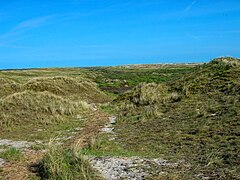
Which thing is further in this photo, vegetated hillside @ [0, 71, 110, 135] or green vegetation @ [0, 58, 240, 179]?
vegetated hillside @ [0, 71, 110, 135]

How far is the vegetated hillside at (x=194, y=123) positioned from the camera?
8.84 metres

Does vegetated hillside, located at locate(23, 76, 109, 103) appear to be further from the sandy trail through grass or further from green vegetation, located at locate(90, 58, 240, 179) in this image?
the sandy trail through grass

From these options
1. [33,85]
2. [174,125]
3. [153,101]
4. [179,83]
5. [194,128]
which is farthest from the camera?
[33,85]

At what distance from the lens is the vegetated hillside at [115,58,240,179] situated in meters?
8.84

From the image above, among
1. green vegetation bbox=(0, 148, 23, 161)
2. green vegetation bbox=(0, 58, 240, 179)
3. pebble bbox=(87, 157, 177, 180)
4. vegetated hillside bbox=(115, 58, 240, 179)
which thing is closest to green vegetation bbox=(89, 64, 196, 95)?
green vegetation bbox=(0, 58, 240, 179)

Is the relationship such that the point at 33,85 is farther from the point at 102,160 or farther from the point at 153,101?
the point at 102,160

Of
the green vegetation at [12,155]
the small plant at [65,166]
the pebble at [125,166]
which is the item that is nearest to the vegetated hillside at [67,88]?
the green vegetation at [12,155]

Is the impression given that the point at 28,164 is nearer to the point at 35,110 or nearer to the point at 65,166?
the point at 65,166

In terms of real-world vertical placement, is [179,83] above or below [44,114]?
above

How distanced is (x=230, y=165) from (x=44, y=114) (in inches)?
503

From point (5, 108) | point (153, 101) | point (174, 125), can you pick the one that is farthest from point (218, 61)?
point (5, 108)

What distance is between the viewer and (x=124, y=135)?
1345 centimetres

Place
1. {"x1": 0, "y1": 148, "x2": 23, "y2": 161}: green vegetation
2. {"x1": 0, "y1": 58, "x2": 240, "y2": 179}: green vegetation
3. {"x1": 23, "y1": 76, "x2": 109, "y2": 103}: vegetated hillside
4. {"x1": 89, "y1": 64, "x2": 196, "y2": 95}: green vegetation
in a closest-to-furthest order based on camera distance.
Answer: {"x1": 0, "y1": 58, "x2": 240, "y2": 179}: green vegetation → {"x1": 0, "y1": 148, "x2": 23, "y2": 161}: green vegetation → {"x1": 23, "y1": 76, "x2": 109, "y2": 103}: vegetated hillside → {"x1": 89, "y1": 64, "x2": 196, "y2": 95}: green vegetation

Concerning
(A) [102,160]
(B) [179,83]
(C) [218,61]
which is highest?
(C) [218,61]
